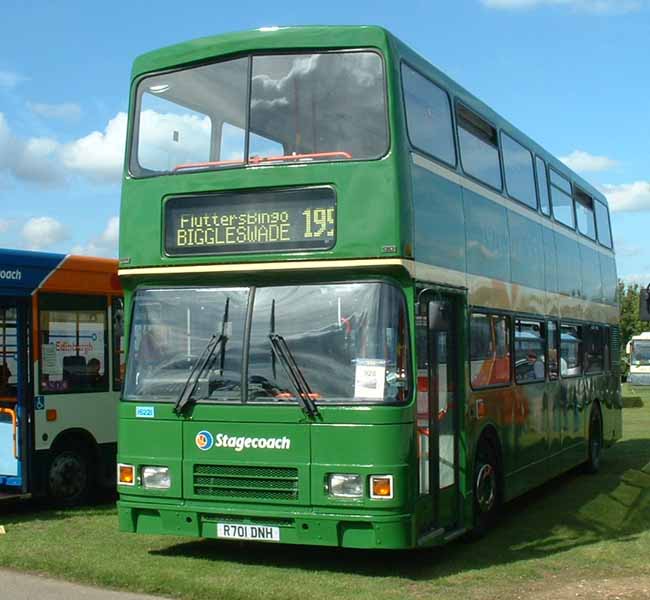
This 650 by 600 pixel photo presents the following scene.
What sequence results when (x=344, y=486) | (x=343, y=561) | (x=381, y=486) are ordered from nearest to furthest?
(x=381, y=486) → (x=344, y=486) → (x=343, y=561)

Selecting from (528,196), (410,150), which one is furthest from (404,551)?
(528,196)

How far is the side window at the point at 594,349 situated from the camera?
53.4 feet

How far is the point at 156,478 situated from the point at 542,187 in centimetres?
717

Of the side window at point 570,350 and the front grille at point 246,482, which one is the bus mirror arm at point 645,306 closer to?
the side window at point 570,350

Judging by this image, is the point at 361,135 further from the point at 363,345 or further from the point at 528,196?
the point at 528,196

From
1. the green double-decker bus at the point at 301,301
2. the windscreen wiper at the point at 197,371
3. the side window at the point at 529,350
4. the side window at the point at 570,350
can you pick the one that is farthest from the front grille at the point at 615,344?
the windscreen wiper at the point at 197,371

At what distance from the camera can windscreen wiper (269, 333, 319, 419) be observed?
855 cm

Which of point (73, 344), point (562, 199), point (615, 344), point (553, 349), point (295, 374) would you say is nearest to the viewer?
point (295, 374)

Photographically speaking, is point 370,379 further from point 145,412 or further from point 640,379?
point 640,379

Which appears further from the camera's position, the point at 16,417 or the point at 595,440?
the point at 595,440

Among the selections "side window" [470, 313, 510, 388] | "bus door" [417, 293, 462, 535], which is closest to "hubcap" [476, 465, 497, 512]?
"bus door" [417, 293, 462, 535]

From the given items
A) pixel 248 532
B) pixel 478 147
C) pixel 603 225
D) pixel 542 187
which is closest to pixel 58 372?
pixel 248 532

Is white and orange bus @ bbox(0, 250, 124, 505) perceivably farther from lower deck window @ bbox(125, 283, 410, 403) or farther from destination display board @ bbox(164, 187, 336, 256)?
destination display board @ bbox(164, 187, 336, 256)

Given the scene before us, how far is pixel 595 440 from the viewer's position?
16828mm
